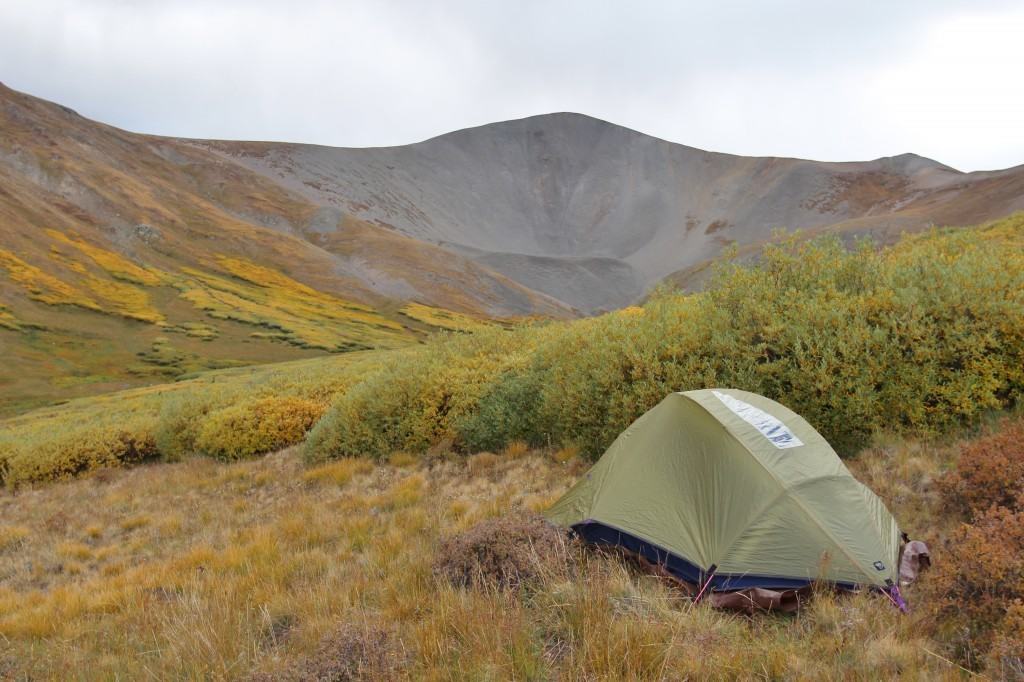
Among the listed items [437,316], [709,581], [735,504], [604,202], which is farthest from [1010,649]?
[604,202]

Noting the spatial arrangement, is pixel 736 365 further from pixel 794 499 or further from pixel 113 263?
pixel 113 263

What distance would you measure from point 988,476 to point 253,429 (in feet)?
50.5

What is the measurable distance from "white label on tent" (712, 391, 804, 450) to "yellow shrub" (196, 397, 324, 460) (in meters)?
12.8

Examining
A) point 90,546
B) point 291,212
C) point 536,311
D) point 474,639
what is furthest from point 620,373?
point 291,212

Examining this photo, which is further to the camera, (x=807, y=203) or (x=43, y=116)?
(x=807, y=203)

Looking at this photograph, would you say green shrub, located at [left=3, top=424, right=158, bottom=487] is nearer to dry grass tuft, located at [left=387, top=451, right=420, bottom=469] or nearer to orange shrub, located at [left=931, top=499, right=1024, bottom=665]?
dry grass tuft, located at [left=387, top=451, right=420, bottom=469]

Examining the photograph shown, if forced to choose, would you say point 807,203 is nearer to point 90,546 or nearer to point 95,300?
point 95,300

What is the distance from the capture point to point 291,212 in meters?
128

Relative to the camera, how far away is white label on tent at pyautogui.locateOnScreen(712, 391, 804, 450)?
6.00 metres

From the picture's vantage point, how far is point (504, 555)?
569cm

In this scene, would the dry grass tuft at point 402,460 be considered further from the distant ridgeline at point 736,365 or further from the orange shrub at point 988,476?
the orange shrub at point 988,476

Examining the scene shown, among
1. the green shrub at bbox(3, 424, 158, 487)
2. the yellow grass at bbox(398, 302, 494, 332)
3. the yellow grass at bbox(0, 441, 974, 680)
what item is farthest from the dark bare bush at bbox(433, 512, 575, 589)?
the yellow grass at bbox(398, 302, 494, 332)

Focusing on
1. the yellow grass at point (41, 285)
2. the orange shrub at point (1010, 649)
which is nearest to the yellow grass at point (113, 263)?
the yellow grass at point (41, 285)

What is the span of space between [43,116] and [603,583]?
473 ft
